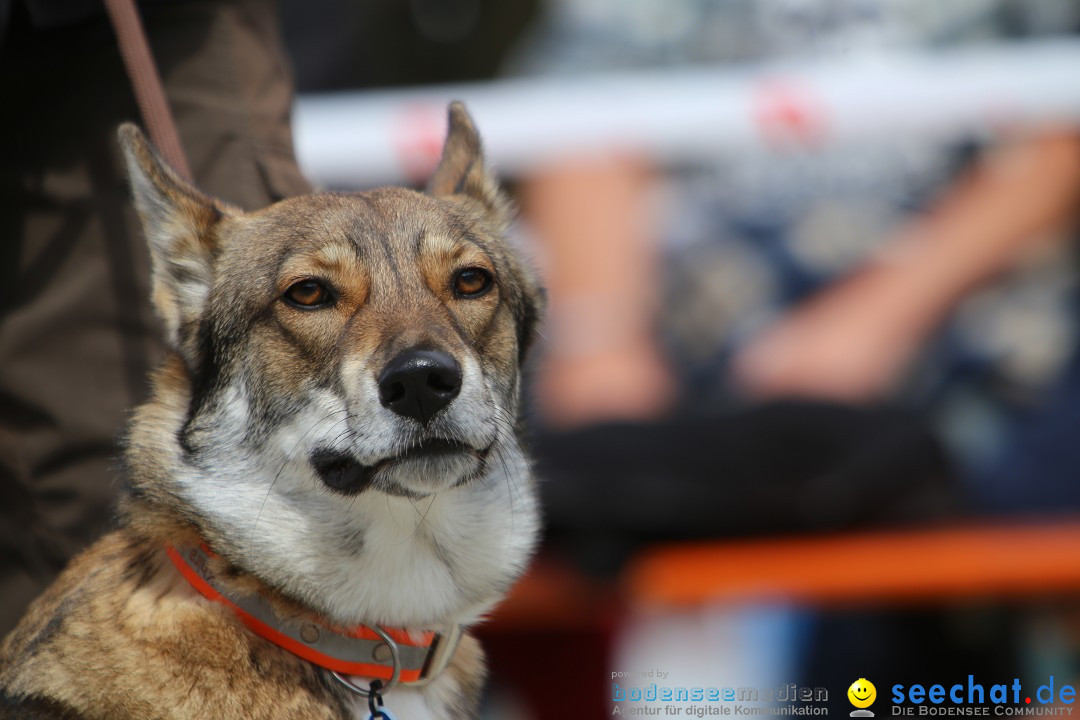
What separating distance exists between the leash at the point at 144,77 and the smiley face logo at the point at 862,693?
310 centimetres

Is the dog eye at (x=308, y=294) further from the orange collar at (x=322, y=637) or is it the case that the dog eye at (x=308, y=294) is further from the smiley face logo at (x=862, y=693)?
the smiley face logo at (x=862, y=693)

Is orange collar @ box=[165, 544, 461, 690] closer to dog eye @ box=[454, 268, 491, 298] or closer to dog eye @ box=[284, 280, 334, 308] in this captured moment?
dog eye @ box=[284, 280, 334, 308]

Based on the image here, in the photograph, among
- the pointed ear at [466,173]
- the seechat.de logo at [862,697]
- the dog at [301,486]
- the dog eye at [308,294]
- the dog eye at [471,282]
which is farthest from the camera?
A: the seechat.de logo at [862,697]

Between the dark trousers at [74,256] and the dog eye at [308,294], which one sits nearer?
the dog eye at [308,294]

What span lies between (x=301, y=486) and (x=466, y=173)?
1193 millimetres

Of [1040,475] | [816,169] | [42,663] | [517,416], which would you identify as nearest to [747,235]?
[816,169]

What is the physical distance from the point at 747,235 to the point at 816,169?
62 cm

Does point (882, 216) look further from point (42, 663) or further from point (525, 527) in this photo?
point (42, 663)

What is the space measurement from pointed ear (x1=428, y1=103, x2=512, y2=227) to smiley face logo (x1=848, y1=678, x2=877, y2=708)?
7.62ft

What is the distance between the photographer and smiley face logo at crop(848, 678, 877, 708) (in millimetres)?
4523

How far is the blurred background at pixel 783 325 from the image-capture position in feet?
15.8

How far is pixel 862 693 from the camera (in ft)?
15.1

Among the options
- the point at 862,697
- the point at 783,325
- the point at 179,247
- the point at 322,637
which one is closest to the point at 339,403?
the point at 322,637

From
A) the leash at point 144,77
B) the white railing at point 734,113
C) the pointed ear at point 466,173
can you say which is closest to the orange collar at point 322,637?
the leash at point 144,77
